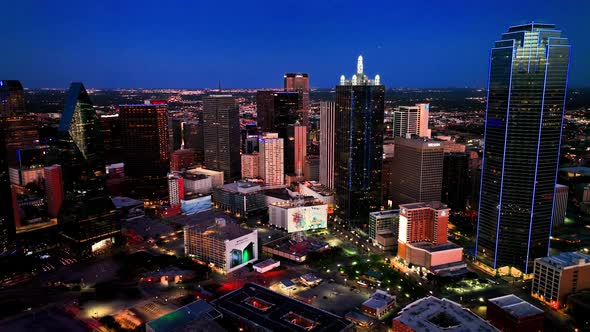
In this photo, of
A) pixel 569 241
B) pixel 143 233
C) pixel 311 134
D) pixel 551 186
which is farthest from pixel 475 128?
pixel 143 233

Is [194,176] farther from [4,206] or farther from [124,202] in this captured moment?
[4,206]

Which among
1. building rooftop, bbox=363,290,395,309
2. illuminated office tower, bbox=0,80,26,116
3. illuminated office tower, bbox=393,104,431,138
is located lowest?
building rooftop, bbox=363,290,395,309

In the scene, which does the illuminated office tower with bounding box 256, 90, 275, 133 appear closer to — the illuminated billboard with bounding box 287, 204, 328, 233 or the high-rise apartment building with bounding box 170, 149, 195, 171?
the high-rise apartment building with bounding box 170, 149, 195, 171

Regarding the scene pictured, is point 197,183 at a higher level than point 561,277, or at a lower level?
higher

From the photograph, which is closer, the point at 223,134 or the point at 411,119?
the point at 223,134

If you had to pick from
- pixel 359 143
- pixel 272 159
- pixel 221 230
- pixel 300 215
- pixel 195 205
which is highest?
pixel 359 143

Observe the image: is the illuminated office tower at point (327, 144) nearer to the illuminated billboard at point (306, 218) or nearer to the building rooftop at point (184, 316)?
the illuminated billboard at point (306, 218)

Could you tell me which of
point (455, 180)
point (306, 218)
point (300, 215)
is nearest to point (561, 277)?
point (455, 180)

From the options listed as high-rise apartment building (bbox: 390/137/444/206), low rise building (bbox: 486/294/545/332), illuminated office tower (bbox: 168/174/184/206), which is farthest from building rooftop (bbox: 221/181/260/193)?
low rise building (bbox: 486/294/545/332)

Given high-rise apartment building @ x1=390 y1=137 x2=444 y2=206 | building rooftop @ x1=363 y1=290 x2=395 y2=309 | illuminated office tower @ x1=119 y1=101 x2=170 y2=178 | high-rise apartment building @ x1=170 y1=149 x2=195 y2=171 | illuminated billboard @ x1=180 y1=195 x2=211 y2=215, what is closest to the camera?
building rooftop @ x1=363 y1=290 x2=395 y2=309
